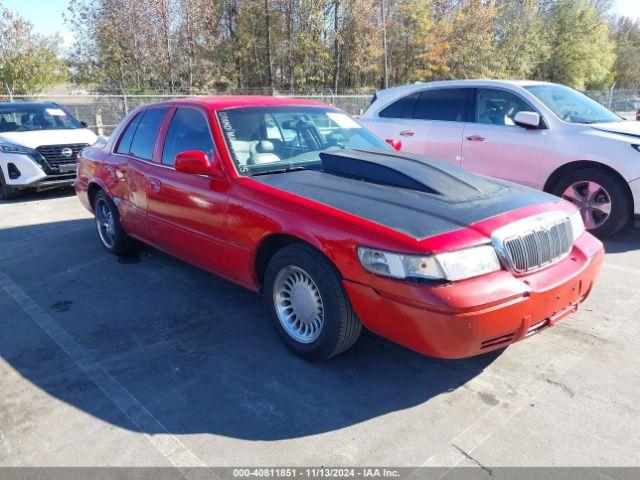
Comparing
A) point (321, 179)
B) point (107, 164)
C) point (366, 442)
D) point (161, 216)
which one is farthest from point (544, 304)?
point (107, 164)

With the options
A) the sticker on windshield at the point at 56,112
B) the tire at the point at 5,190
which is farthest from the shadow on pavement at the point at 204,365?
the sticker on windshield at the point at 56,112

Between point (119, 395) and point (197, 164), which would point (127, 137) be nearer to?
point (197, 164)

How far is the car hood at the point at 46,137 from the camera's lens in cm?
877

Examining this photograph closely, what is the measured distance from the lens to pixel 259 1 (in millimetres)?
29578

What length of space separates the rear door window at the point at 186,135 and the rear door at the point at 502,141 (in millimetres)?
3869

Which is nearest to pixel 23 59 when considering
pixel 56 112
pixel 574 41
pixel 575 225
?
pixel 56 112

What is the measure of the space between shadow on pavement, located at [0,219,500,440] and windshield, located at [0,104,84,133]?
19.8 ft

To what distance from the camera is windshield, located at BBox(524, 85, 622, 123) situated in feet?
19.8

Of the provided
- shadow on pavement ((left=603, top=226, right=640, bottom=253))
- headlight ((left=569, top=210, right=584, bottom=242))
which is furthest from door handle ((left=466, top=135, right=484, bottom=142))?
headlight ((left=569, top=210, right=584, bottom=242))

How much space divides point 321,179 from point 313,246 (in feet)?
2.27

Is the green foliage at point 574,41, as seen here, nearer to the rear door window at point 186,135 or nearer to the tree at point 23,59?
the tree at point 23,59

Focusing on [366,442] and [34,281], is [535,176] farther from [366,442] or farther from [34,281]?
[34,281]

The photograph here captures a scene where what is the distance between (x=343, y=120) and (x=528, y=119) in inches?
101

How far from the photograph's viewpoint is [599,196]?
5.65m
